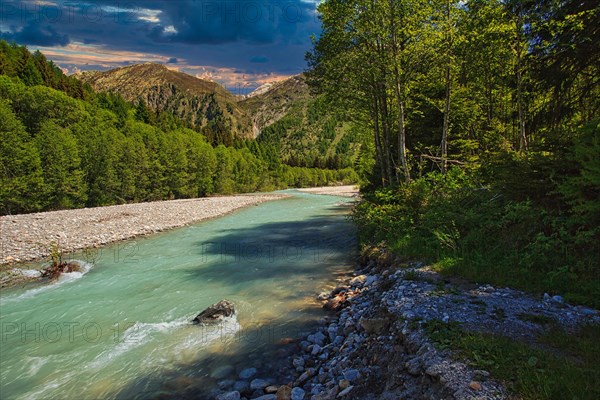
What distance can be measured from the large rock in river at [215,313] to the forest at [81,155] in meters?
39.3

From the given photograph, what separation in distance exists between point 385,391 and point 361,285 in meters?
6.56

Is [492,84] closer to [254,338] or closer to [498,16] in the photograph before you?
[498,16]

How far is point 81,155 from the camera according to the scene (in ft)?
163

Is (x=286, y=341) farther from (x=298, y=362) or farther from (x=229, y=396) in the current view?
(x=229, y=396)

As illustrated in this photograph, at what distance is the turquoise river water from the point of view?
734 cm

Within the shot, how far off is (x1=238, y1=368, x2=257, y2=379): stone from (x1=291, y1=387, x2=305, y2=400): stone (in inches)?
56.3

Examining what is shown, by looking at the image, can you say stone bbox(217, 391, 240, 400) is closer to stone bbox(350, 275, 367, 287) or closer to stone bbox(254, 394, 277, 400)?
stone bbox(254, 394, 277, 400)

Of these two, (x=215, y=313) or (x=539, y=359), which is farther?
(x=215, y=313)

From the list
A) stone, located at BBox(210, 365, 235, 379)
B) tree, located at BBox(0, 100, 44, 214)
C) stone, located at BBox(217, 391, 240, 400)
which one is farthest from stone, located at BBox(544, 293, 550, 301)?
tree, located at BBox(0, 100, 44, 214)

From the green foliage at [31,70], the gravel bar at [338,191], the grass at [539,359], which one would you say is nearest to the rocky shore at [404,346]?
the grass at [539,359]

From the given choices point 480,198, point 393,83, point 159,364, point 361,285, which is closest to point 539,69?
point 480,198

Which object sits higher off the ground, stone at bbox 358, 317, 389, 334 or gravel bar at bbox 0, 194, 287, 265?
stone at bbox 358, 317, 389, 334

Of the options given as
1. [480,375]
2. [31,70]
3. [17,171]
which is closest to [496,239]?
[480,375]

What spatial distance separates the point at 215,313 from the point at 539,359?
8277 mm
